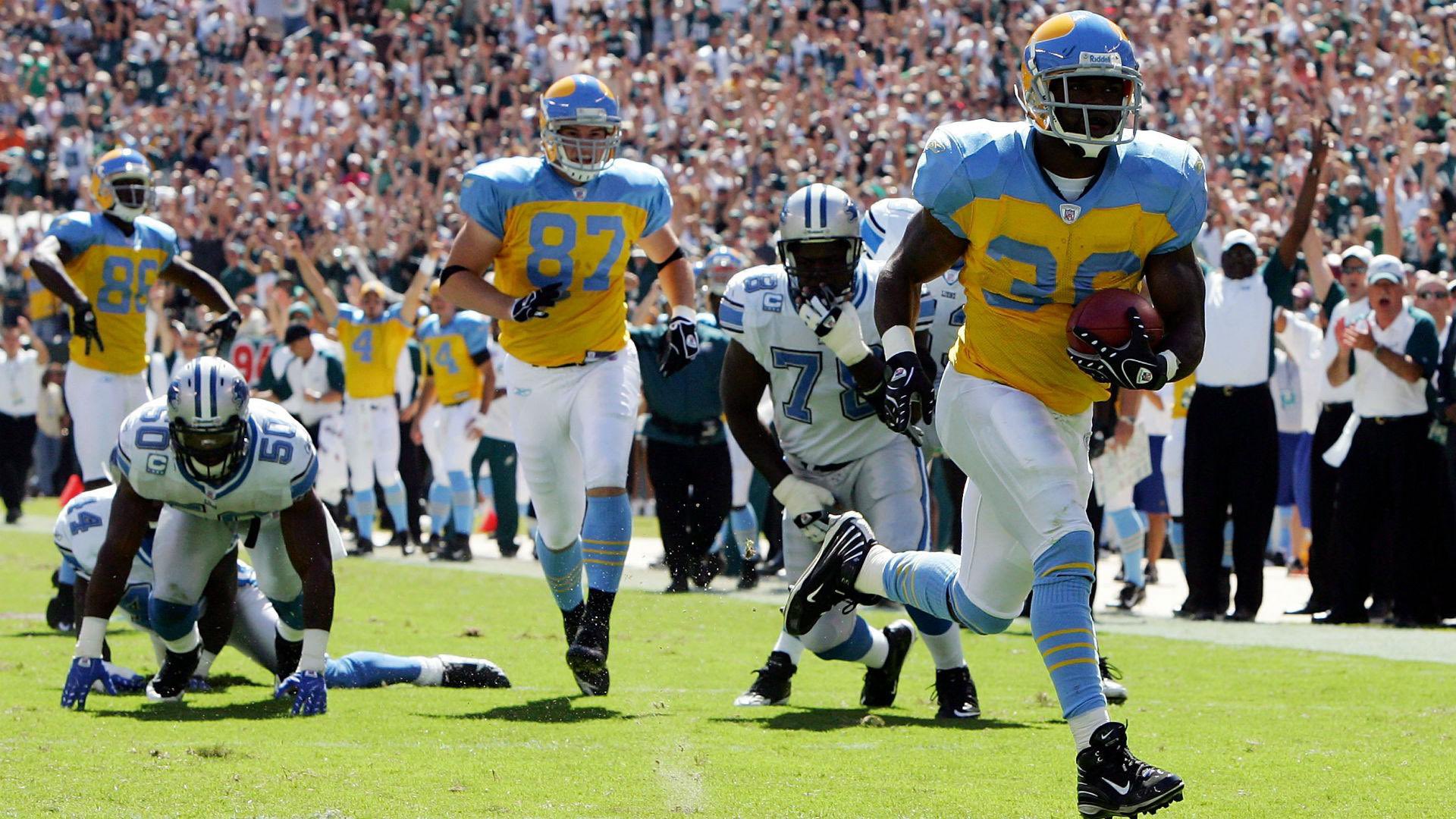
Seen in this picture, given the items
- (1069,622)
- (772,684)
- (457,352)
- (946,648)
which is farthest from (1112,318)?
(457,352)

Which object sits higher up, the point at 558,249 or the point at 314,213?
the point at 558,249

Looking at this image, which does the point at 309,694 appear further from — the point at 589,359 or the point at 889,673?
the point at 889,673

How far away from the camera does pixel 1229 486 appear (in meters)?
9.73

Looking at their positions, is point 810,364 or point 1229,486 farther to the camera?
point 1229,486

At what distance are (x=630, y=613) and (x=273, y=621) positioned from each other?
322 centimetres

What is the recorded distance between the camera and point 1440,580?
9.52 m

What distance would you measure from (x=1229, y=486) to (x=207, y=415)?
573cm

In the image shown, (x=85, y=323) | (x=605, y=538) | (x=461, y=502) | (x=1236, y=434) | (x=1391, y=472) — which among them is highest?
(x=85, y=323)

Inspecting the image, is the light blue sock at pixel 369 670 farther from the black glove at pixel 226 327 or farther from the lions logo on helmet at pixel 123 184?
the lions logo on helmet at pixel 123 184

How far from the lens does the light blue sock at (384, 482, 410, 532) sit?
1420cm

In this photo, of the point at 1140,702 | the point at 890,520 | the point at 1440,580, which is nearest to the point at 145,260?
the point at 890,520

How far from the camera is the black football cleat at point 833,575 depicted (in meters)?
5.25

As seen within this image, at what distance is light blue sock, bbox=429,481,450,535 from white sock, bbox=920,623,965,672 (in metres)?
8.25

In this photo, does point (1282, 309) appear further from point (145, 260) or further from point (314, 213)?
point (314, 213)
